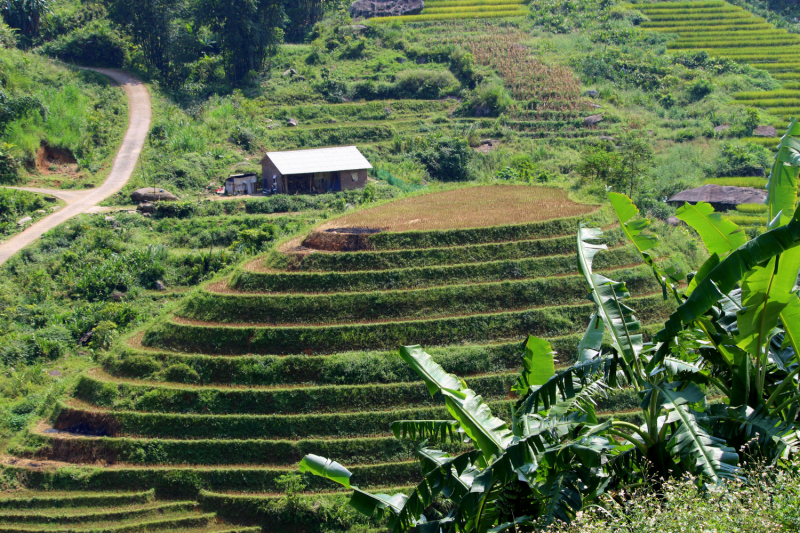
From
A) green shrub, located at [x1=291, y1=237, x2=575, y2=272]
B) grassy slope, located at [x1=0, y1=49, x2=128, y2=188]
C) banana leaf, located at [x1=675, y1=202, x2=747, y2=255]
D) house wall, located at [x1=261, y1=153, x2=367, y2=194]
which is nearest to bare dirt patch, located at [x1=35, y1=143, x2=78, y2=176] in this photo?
grassy slope, located at [x1=0, y1=49, x2=128, y2=188]

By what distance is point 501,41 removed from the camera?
52.3 metres

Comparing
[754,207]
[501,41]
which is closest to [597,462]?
[754,207]

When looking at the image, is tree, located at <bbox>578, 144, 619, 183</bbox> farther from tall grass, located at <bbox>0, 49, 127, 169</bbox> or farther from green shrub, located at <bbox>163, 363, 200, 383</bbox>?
tall grass, located at <bbox>0, 49, 127, 169</bbox>

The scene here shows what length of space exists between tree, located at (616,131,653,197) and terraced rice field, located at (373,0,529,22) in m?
25.6

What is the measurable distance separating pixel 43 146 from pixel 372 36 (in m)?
26.6

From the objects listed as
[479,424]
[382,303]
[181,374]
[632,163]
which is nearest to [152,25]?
[632,163]

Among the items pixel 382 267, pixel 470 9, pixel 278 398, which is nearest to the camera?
pixel 278 398

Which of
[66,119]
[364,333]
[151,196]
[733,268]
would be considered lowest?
[364,333]

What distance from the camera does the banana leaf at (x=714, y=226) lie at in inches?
337

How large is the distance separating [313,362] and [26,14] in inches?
1575

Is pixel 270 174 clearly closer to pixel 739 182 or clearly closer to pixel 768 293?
pixel 739 182

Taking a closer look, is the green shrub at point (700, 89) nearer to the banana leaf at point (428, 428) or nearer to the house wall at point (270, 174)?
the house wall at point (270, 174)

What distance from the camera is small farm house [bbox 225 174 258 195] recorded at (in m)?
34.6

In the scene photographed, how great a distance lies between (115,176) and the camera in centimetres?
3572
